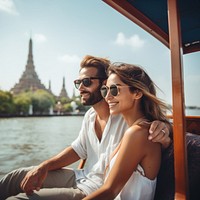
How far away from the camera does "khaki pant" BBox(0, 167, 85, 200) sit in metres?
1.25

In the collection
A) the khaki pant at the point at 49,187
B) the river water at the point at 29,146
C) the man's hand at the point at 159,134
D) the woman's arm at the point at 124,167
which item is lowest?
the river water at the point at 29,146

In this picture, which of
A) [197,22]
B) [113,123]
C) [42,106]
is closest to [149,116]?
[113,123]

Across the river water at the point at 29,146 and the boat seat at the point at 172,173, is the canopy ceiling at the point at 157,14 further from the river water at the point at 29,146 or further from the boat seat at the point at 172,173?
the river water at the point at 29,146

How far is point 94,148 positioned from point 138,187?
58 centimetres

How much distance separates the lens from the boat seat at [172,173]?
0.99m

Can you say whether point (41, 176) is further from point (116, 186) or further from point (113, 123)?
point (116, 186)

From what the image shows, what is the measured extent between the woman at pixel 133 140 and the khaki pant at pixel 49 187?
392 millimetres

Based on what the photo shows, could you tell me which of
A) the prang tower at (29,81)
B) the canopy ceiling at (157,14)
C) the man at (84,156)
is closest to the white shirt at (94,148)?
the man at (84,156)

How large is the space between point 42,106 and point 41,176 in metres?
49.5

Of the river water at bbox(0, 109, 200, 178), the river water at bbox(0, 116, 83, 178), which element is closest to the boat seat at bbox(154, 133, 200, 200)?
the river water at bbox(0, 109, 200, 178)

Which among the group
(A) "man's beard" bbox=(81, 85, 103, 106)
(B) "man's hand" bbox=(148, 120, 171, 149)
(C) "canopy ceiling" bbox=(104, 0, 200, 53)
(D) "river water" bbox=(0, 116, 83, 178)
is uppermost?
(C) "canopy ceiling" bbox=(104, 0, 200, 53)

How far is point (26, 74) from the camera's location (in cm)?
6812

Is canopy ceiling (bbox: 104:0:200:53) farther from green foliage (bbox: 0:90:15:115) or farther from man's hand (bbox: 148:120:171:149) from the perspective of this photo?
green foliage (bbox: 0:90:15:115)

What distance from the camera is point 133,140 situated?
93cm
